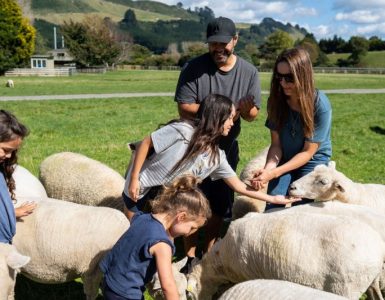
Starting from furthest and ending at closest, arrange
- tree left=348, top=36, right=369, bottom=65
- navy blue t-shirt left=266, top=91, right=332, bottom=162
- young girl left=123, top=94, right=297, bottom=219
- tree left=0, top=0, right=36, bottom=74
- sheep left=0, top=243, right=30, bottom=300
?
tree left=348, top=36, right=369, bottom=65
tree left=0, top=0, right=36, bottom=74
navy blue t-shirt left=266, top=91, right=332, bottom=162
young girl left=123, top=94, right=297, bottom=219
sheep left=0, top=243, right=30, bottom=300

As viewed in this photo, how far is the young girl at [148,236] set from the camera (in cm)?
325

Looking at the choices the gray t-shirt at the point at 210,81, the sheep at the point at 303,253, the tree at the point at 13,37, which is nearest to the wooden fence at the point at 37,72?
the tree at the point at 13,37

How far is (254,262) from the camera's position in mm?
3887

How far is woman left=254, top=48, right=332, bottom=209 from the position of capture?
14.4 ft

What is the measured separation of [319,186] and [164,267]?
1.93m

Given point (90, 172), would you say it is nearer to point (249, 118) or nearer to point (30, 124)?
point (249, 118)

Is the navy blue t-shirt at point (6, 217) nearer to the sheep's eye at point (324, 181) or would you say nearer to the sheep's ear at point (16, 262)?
the sheep's ear at point (16, 262)

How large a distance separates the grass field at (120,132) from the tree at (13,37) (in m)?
30.5

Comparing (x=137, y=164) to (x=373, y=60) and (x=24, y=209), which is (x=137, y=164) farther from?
(x=373, y=60)

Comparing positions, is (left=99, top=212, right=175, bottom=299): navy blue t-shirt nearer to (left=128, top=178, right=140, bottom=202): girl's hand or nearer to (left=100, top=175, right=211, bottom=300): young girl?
(left=100, top=175, right=211, bottom=300): young girl

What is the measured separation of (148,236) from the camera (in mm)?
3215

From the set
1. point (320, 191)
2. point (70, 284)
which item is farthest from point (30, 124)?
point (320, 191)

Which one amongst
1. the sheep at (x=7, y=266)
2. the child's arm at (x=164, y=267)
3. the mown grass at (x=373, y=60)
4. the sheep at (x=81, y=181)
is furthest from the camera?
the mown grass at (x=373, y=60)

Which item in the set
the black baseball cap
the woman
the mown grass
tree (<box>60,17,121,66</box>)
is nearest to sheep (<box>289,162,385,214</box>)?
the woman
